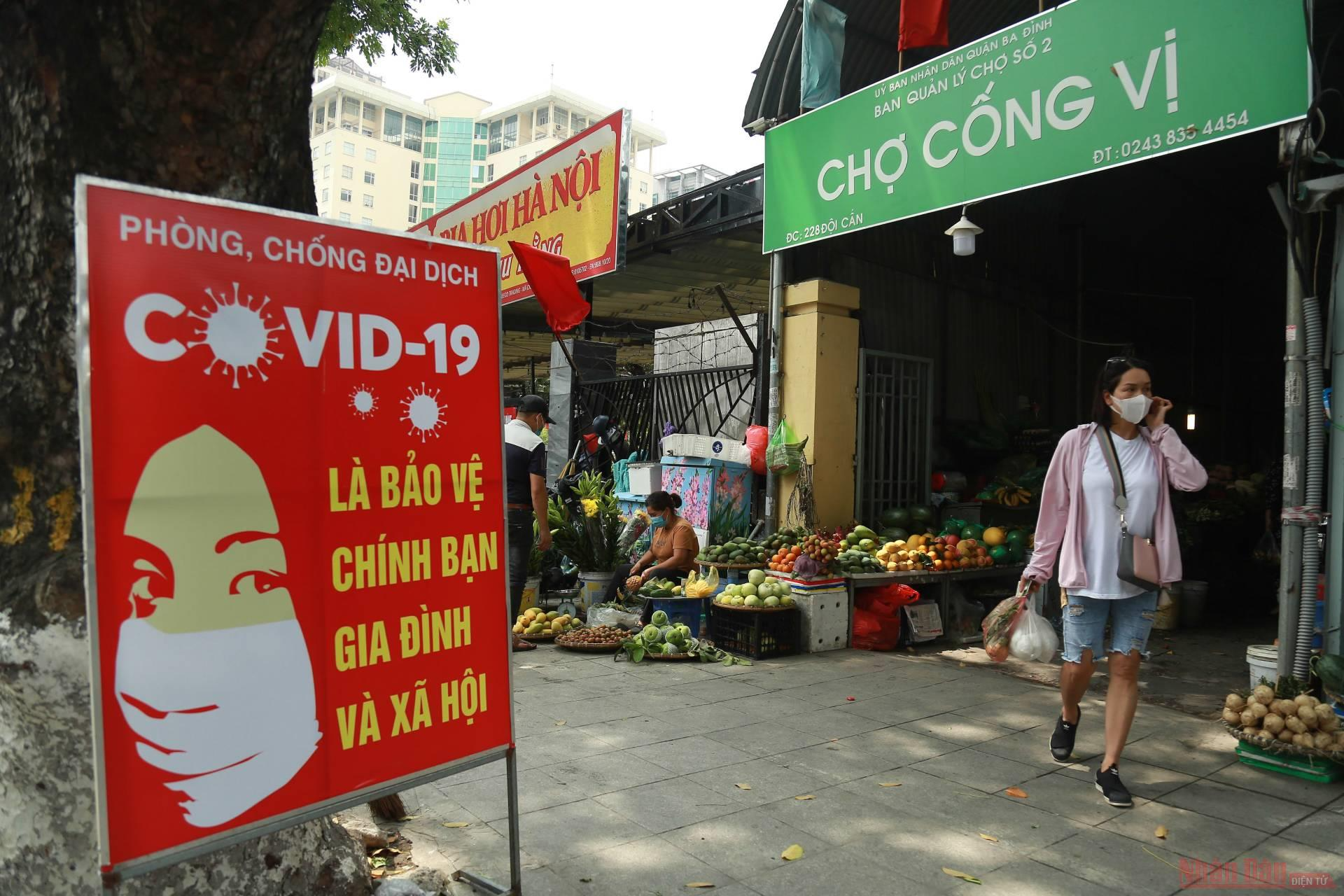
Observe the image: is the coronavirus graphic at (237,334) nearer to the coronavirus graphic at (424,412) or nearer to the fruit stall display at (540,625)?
the coronavirus graphic at (424,412)

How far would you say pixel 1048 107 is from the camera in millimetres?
5902

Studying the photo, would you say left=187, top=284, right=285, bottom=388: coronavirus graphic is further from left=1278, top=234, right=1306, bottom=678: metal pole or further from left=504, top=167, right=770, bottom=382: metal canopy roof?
left=504, top=167, right=770, bottom=382: metal canopy roof

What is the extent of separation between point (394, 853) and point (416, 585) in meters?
1.35

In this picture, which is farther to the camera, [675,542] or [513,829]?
[675,542]

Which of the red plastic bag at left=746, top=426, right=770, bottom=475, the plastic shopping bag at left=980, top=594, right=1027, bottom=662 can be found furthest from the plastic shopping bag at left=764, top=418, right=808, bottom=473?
the plastic shopping bag at left=980, top=594, right=1027, bottom=662

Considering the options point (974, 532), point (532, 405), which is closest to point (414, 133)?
point (532, 405)

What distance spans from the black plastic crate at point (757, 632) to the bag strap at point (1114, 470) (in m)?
3.29

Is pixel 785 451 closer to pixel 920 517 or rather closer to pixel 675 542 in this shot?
pixel 675 542

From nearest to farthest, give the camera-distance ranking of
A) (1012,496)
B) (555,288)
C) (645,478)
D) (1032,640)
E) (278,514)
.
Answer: (278,514)
(1032,640)
(555,288)
(1012,496)
(645,478)

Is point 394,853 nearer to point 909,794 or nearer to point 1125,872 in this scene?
point 909,794

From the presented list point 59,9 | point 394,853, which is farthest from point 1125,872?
point 59,9

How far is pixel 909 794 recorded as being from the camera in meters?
3.92

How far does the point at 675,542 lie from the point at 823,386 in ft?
6.90

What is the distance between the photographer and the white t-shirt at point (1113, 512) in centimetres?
388
